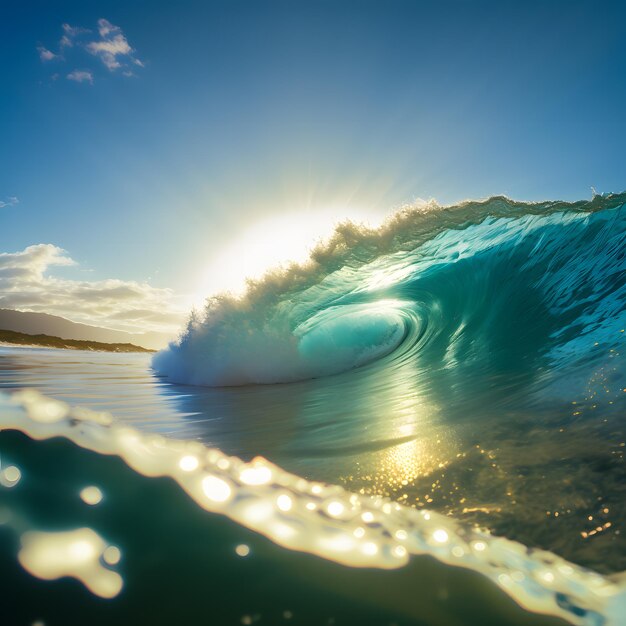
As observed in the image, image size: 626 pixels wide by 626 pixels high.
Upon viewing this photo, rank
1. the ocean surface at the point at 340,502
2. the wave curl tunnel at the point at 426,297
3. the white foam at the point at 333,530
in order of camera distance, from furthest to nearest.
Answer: the wave curl tunnel at the point at 426,297, the white foam at the point at 333,530, the ocean surface at the point at 340,502

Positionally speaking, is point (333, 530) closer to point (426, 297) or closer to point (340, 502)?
point (340, 502)

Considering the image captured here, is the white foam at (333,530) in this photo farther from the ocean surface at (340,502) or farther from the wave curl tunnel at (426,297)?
the wave curl tunnel at (426,297)

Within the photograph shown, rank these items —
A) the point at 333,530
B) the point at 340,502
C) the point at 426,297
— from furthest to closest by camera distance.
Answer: the point at 426,297, the point at 340,502, the point at 333,530

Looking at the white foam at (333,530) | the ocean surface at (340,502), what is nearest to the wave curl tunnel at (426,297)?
the ocean surface at (340,502)

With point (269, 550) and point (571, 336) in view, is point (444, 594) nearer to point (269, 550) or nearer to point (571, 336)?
point (269, 550)

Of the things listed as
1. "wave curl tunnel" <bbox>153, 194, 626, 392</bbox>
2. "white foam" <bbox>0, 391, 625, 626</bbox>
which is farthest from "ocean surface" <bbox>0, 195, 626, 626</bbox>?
"wave curl tunnel" <bbox>153, 194, 626, 392</bbox>

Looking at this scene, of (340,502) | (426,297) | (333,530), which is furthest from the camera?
(426,297)

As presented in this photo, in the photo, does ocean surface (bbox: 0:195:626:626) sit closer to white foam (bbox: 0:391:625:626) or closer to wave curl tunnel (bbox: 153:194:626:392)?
white foam (bbox: 0:391:625:626)

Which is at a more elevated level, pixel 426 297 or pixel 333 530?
pixel 426 297

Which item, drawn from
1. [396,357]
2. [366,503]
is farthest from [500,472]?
[396,357]

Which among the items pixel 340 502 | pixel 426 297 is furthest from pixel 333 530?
pixel 426 297

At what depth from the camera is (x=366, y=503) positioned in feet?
4.48

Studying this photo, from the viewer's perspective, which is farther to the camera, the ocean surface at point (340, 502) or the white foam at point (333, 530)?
the white foam at point (333, 530)

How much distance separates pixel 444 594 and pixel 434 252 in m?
6.82
